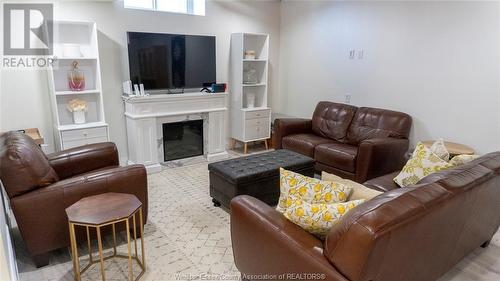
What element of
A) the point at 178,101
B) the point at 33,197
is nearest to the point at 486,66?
the point at 178,101

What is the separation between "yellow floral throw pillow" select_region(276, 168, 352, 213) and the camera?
175 cm

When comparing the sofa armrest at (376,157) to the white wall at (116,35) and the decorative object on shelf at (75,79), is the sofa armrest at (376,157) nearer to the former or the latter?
the white wall at (116,35)

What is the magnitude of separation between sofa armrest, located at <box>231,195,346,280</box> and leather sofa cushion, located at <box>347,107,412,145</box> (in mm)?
2697

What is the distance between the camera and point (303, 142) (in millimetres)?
4250

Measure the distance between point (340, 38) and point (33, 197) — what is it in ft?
13.9

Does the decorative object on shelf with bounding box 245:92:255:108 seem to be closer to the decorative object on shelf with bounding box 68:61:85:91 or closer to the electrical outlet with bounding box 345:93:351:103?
the electrical outlet with bounding box 345:93:351:103

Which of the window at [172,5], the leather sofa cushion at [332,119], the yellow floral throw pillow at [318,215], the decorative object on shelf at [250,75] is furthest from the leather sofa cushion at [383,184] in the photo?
the window at [172,5]

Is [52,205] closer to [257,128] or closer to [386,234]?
[386,234]

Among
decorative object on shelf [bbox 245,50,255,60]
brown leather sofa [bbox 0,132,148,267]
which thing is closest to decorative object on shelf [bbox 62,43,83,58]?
brown leather sofa [bbox 0,132,148,267]

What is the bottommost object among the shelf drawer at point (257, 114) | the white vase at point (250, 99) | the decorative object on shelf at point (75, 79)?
the shelf drawer at point (257, 114)

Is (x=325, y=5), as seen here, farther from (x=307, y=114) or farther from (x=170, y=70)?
(x=170, y=70)

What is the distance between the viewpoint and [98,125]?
3906mm

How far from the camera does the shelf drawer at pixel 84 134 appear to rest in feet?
12.2

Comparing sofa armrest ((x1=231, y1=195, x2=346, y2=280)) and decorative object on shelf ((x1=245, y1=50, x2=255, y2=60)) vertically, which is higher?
decorative object on shelf ((x1=245, y1=50, x2=255, y2=60))
